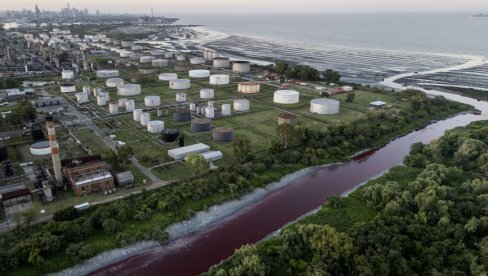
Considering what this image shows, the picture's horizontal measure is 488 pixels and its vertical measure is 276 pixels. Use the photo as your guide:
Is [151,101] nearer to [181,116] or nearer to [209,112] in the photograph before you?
[181,116]

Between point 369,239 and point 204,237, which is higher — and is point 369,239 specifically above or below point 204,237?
above

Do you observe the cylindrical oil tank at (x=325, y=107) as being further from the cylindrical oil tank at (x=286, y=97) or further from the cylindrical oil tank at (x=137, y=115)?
the cylindrical oil tank at (x=137, y=115)

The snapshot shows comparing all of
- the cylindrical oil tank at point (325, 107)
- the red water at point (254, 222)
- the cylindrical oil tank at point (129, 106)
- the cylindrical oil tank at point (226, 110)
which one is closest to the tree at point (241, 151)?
the red water at point (254, 222)

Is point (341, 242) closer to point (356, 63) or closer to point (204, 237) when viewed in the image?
point (204, 237)

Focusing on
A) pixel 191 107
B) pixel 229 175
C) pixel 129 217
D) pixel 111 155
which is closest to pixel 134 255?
pixel 129 217

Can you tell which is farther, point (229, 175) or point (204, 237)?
point (229, 175)

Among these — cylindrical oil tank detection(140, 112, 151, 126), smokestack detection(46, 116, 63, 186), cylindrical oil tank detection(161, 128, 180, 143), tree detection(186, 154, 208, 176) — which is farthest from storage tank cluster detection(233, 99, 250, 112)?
smokestack detection(46, 116, 63, 186)
